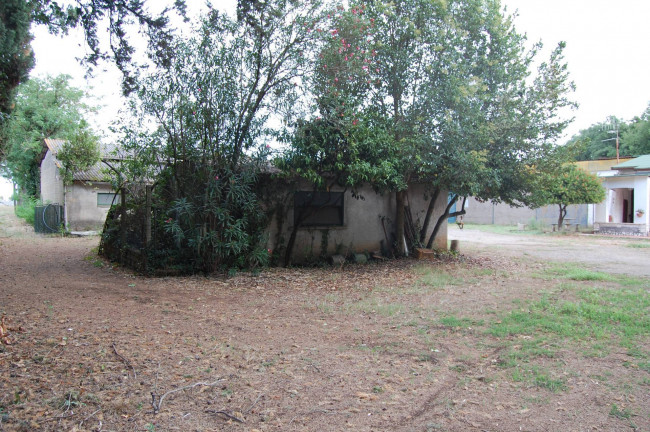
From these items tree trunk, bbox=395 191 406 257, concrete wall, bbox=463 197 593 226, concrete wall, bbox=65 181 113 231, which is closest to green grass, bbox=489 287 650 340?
tree trunk, bbox=395 191 406 257

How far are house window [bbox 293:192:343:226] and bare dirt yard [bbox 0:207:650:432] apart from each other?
282cm

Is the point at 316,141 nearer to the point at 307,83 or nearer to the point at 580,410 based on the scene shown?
the point at 307,83

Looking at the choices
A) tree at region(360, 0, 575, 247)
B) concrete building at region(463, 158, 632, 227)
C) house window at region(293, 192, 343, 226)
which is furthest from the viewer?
concrete building at region(463, 158, 632, 227)

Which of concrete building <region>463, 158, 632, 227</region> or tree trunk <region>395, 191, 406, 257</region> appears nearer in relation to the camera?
tree trunk <region>395, 191, 406, 257</region>

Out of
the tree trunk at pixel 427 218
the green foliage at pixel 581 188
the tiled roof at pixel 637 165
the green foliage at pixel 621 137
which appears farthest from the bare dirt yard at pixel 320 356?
the green foliage at pixel 621 137

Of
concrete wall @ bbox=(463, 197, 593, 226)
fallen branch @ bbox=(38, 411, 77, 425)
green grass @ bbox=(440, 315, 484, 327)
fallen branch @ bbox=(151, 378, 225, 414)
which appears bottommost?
fallen branch @ bbox=(151, 378, 225, 414)

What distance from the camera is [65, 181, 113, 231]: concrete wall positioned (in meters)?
19.4

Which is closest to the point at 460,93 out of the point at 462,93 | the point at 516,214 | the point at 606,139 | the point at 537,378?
the point at 462,93

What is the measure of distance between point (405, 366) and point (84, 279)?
21.5ft

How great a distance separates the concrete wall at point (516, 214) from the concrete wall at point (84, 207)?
20.5m

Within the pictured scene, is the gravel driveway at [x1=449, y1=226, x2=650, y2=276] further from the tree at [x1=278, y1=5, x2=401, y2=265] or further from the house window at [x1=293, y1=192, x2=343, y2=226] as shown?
the tree at [x1=278, y1=5, x2=401, y2=265]

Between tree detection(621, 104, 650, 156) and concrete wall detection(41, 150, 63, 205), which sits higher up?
tree detection(621, 104, 650, 156)

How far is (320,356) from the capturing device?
458 cm

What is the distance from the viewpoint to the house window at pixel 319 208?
1072 cm
